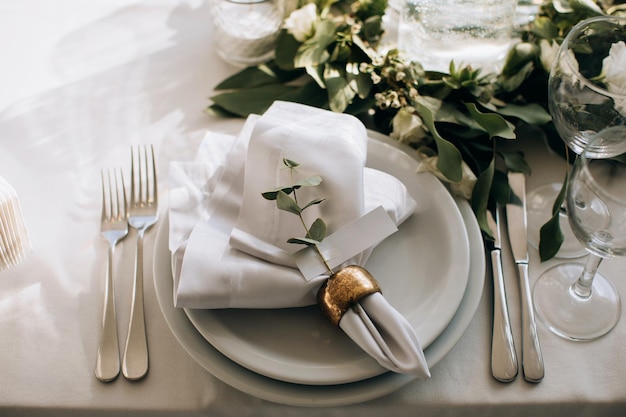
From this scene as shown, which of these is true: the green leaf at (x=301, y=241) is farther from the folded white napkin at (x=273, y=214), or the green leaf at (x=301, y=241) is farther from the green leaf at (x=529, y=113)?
the green leaf at (x=529, y=113)

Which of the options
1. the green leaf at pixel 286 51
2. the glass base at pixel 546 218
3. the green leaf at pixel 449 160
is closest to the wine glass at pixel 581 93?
the glass base at pixel 546 218

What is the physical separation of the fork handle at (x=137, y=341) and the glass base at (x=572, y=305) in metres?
0.40

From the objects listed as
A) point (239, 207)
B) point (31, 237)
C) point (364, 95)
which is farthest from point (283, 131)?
point (31, 237)

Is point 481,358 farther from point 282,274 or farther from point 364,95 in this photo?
point 364,95

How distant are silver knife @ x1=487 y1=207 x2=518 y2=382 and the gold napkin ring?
139mm

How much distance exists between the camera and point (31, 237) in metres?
0.70

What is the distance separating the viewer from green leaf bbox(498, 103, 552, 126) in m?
0.74

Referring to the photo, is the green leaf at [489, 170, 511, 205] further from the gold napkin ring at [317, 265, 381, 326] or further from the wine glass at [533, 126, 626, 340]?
the gold napkin ring at [317, 265, 381, 326]

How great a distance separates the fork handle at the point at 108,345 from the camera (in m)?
0.57

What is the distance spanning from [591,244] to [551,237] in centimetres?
9

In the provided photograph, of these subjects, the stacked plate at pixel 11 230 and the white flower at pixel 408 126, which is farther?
the white flower at pixel 408 126

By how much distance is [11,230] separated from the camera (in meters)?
0.62

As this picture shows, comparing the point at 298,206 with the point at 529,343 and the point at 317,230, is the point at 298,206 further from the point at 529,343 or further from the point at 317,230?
the point at 529,343

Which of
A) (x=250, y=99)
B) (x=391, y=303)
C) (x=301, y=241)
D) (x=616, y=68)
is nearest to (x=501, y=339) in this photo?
(x=391, y=303)
